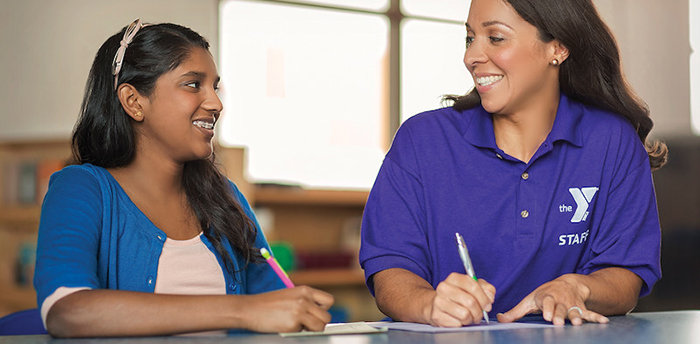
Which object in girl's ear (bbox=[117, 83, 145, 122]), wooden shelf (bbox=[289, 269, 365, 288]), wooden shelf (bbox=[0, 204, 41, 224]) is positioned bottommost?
wooden shelf (bbox=[289, 269, 365, 288])

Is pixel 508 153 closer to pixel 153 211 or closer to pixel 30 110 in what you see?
pixel 153 211

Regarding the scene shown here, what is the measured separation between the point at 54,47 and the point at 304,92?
1518 millimetres

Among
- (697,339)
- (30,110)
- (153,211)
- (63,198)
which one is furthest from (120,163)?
(30,110)

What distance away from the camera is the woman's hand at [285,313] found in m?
1.07

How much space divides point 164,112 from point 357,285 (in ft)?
10.5

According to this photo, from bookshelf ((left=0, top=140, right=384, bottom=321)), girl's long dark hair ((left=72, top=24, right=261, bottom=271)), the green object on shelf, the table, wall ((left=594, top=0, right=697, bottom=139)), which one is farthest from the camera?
the green object on shelf

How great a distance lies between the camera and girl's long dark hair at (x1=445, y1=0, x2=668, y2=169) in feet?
4.96

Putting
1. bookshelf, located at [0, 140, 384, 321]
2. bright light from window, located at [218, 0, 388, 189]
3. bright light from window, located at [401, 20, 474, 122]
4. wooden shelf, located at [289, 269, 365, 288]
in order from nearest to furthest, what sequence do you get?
bookshelf, located at [0, 140, 384, 321]
wooden shelf, located at [289, 269, 365, 288]
bright light from window, located at [218, 0, 388, 189]
bright light from window, located at [401, 20, 474, 122]

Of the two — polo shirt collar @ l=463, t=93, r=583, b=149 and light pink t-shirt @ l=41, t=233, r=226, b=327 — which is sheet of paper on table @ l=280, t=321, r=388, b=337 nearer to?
light pink t-shirt @ l=41, t=233, r=226, b=327

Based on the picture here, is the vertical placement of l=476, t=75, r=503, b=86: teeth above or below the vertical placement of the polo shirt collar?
above

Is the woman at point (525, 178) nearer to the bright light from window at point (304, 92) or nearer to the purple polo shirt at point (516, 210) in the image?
the purple polo shirt at point (516, 210)

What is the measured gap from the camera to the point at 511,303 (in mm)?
1487

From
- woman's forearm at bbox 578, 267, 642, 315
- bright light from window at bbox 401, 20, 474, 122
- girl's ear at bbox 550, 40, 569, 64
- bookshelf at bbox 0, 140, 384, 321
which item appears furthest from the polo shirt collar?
bright light from window at bbox 401, 20, 474, 122

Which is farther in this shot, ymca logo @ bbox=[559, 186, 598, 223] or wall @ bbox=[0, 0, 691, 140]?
wall @ bbox=[0, 0, 691, 140]
